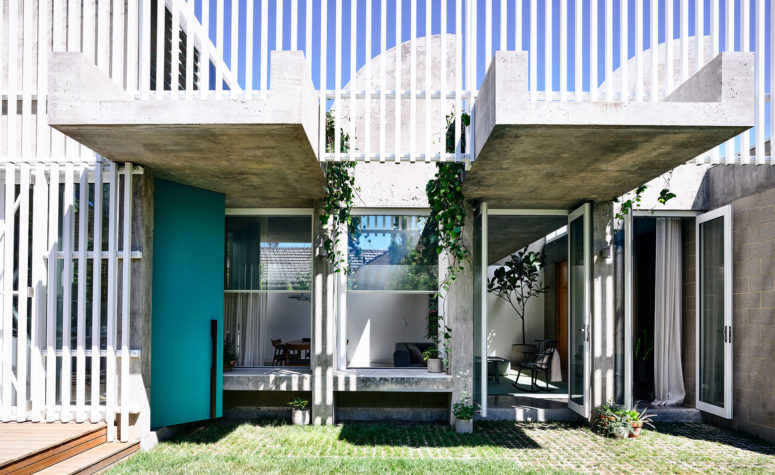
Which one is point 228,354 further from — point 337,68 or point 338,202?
point 337,68

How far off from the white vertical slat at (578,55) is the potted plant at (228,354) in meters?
5.02

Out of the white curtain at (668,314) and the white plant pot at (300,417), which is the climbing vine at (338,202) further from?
the white curtain at (668,314)

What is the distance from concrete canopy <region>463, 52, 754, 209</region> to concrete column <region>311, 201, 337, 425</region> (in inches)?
96.1

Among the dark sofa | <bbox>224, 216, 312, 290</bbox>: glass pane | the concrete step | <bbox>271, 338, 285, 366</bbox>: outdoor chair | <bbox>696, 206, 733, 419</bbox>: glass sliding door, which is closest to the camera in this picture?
the concrete step

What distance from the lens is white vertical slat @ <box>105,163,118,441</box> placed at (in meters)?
5.34

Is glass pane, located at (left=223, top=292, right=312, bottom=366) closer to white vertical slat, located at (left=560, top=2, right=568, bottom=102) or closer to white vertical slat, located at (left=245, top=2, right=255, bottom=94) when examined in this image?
white vertical slat, located at (left=245, top=2, right=255, bottom=94)

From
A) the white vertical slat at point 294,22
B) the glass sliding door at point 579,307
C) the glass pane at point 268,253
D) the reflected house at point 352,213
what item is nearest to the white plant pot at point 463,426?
the reflected house at point 352,213

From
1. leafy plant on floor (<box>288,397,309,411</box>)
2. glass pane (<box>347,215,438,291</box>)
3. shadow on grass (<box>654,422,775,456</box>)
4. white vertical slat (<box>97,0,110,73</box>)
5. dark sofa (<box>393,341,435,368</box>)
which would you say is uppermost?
white vertical slat (<box>97,0,110,73</box>)

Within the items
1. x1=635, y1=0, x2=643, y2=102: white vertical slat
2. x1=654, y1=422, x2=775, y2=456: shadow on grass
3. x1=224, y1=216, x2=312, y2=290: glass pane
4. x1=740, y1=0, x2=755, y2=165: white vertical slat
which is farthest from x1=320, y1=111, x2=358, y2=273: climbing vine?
x1=654, y1=422, x2=775, y2=456: shadow on grass

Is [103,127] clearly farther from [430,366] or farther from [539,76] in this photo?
[430,366]

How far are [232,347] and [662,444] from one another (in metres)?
5.09

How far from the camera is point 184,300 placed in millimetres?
5988

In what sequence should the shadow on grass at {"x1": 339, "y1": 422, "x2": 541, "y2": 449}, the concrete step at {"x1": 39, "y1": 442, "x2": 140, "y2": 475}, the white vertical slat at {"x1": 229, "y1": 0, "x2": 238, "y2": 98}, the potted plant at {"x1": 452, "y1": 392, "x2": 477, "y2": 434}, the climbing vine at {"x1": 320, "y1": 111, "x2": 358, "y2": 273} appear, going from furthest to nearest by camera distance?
the potted plant at {"x1": 452, "y1": 392, "x2": 477, "y2": 434}
the climbing vine at {"x1": 320, "y1": 111, "x2": 358, "y2": 273}
the shadow on grass at {"x1": 339, "y1": 422, "x2": 541, "y2": 449}
the white vertical slat at {"x1": 229, "y1": 0, "x2": 238, "y2": 98}
the concrete step at {"x1": 39, "y1": 442, "x2": 140, "y2": 475}

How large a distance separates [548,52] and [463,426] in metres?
4.03
